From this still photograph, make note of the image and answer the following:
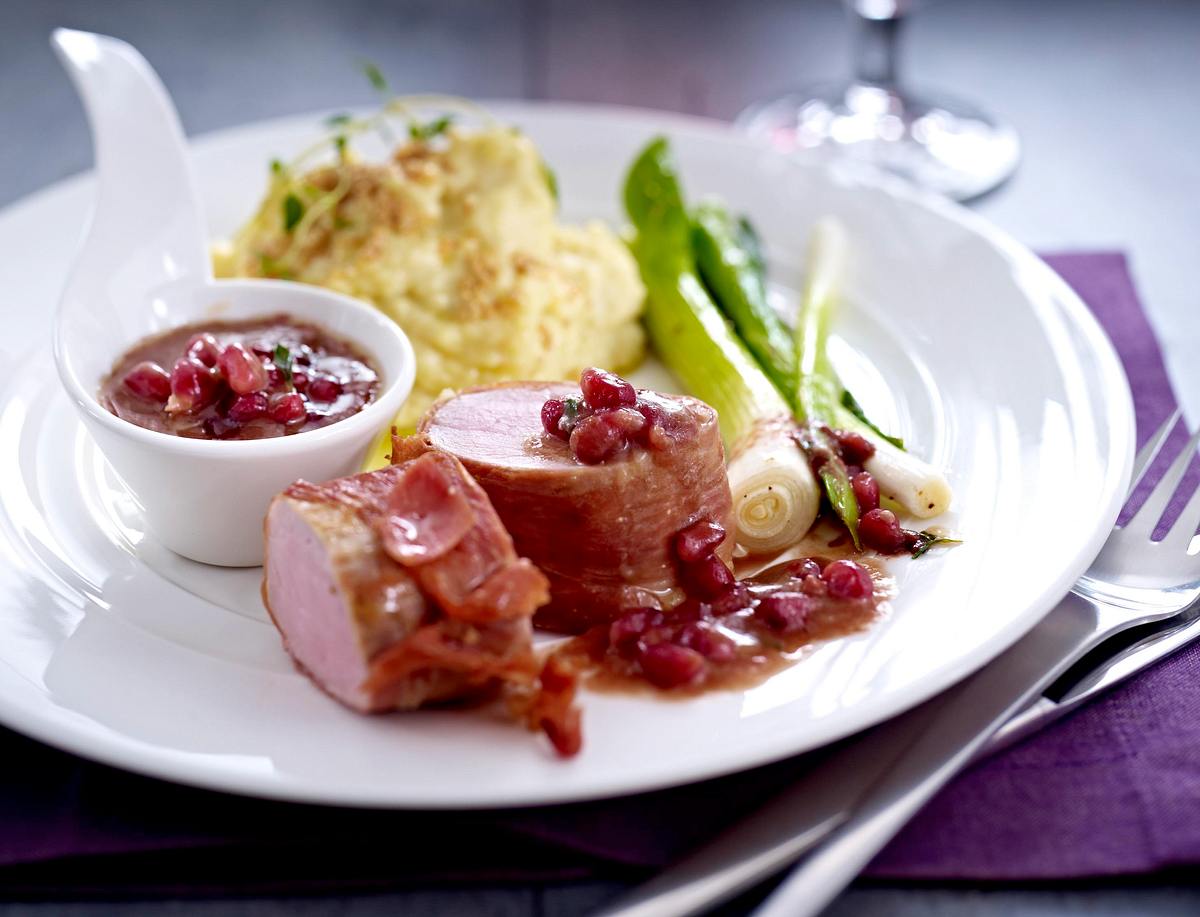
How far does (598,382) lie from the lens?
3479 millimetres

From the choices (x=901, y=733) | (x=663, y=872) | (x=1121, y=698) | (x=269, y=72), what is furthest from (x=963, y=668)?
(x=269, y=72)

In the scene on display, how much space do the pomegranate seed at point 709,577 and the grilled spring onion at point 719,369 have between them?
0.36m

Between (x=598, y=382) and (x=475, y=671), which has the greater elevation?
(x=598, y=382)

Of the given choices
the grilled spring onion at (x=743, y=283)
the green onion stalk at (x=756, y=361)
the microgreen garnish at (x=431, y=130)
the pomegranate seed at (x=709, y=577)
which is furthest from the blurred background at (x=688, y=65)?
the pomegranate seed at (x=709, y=577)

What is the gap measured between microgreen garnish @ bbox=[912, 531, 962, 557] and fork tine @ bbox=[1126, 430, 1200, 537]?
0.54 metres

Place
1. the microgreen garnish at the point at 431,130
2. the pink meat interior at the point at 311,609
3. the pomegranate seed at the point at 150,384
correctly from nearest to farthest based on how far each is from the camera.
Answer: the pink meat interior at the point at 311,609 < the pomegranate seed at the point at 150,384 < the microgreen garnish at the point at 431,130

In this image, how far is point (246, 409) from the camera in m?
3.68

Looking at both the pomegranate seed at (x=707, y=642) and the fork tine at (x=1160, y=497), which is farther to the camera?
the fork tine at (x=1160, y=497)

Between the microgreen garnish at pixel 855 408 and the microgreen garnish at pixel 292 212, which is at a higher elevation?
the microgreen garnish at pixel 292 212

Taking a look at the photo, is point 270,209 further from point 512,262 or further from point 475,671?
point 475,671

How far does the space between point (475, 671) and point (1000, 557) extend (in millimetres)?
1573

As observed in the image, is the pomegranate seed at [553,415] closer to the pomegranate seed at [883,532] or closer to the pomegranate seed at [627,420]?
the pomegranate seed at [627,420]

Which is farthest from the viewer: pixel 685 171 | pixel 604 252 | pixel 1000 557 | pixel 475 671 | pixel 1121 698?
pixel 685 171

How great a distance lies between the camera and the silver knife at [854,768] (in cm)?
265
